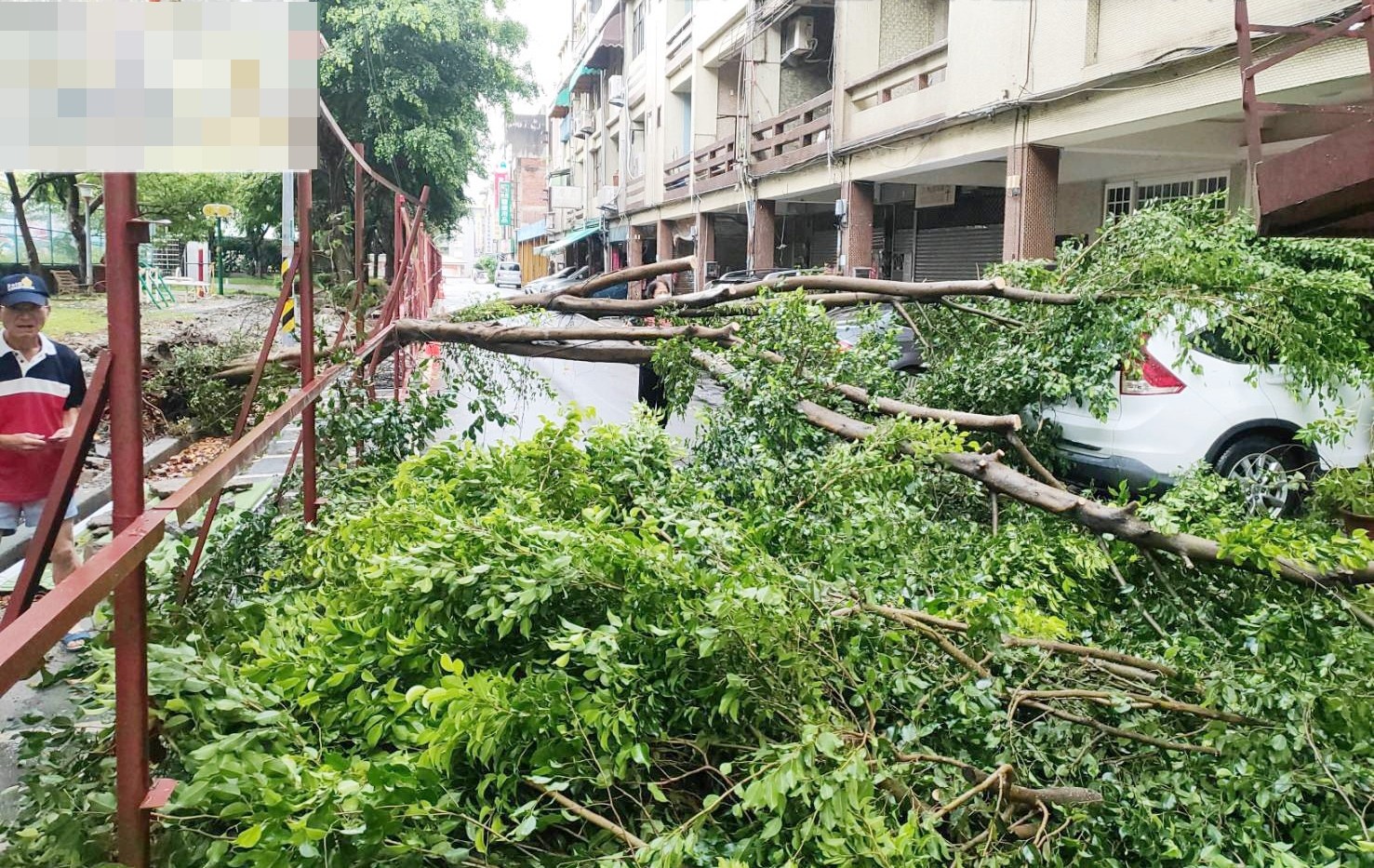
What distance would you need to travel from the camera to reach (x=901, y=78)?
1628 centimetres

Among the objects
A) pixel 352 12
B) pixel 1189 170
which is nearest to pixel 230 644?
pixel 1189 170

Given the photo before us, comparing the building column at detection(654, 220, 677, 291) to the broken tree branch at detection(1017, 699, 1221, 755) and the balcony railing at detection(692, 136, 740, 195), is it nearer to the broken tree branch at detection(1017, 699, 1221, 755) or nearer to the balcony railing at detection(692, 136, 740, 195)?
the balcony railing at detection(692, 136, 740, 195)

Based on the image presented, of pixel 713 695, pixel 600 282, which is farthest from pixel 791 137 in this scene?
pixel 713 695

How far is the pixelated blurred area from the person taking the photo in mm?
1535

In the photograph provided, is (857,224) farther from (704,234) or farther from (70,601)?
(70,601)

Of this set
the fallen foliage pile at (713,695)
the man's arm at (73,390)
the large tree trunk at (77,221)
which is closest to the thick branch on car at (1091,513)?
the fallen foliage pile at (713,695)

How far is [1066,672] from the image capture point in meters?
3.02

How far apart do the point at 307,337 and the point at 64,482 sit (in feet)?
7.08

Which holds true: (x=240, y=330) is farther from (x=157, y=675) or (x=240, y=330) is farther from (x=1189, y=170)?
(x=1189, y=170)

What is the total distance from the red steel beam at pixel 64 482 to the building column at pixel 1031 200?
39.5ft

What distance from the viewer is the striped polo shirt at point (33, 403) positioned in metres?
4.32

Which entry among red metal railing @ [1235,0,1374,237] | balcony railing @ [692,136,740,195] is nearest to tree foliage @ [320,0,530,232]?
balcony railing @ [692,136,740,195]

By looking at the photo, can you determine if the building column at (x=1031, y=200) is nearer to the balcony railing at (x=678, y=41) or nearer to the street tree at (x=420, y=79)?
the street tree at (x=420, y=79)

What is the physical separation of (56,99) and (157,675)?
116 centimetres
